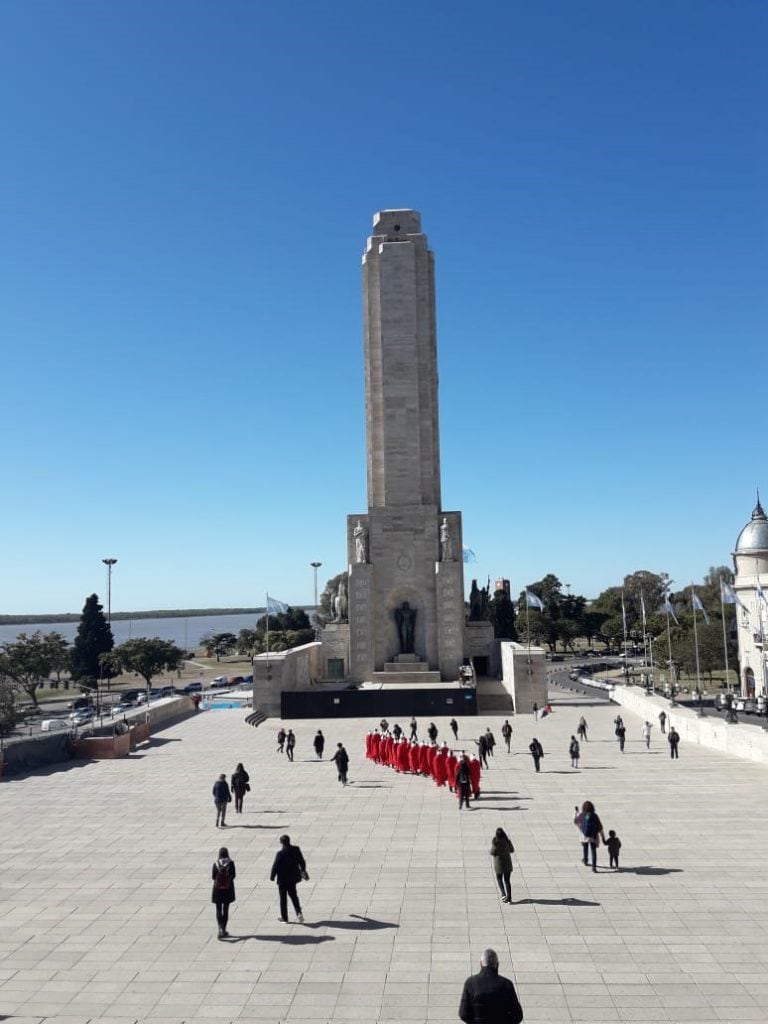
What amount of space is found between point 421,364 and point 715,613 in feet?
139

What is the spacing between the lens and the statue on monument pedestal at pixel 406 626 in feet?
150

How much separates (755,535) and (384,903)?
49.7 m

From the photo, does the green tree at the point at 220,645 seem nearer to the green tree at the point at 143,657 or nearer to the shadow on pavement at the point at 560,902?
the green tree at the point at 143,657

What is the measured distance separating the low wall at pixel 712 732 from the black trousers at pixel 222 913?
54.8 ft

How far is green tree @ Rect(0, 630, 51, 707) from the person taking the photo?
61.7m

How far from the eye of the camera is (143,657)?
217 feet

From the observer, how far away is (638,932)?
420 inches

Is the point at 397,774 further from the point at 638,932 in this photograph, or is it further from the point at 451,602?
the point at 451,602

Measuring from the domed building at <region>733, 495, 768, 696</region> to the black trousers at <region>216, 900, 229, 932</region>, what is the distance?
4444 centimetres

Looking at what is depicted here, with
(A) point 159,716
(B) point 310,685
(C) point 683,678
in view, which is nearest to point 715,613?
(C) point 683,678

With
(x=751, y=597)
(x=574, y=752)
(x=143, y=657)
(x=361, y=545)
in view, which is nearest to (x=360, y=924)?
(x=574, y=752)

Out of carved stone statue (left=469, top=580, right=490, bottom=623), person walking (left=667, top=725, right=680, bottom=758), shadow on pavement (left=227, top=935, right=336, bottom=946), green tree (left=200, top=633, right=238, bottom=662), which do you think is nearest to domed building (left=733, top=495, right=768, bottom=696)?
carved stone statue (left=469, top=580, right=490, bottom=623)

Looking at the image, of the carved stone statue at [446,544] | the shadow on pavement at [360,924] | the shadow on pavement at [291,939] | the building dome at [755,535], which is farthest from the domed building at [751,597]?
the shadow on pavement at [291,939]

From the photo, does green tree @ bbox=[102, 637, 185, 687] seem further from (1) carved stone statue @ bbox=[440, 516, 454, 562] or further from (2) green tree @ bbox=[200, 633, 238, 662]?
(2) green tree @ bbox=[200, 633, 238, 662]
